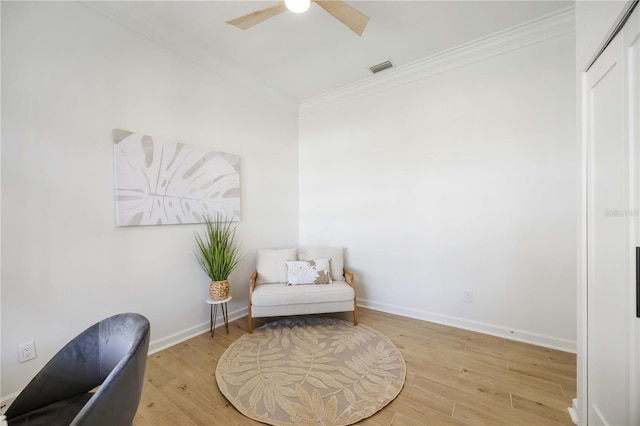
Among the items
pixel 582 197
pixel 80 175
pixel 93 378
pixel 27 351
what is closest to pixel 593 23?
pixel 582 197

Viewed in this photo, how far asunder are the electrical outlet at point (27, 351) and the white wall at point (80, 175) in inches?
1.1

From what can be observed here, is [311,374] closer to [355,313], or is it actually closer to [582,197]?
[355,313]

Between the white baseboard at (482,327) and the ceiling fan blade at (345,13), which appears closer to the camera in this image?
the ceiling fan blade at (345,13)

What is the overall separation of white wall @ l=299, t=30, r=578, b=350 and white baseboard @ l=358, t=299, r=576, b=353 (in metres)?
0.01

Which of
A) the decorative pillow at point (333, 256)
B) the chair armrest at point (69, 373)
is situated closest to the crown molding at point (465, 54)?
the decorative pillow at point (333, 256)

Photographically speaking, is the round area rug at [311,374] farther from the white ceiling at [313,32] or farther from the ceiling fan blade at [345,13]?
the white ceiling at [313,32]

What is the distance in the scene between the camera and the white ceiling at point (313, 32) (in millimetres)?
2090

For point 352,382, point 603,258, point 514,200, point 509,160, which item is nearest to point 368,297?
point 352,382

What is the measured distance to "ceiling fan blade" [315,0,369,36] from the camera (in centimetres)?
169

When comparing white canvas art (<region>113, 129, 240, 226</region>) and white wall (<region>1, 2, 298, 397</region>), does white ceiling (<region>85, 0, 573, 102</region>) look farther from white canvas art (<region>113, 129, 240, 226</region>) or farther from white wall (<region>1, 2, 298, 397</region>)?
white canvas art (<region>113, 129, 240, 226</region>)

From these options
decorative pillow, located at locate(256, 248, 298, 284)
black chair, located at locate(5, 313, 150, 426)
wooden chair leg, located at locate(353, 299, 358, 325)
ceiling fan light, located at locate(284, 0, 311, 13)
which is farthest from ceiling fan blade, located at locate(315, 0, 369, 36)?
wooden chair leg, located at locate(353, 299, 358, 325)

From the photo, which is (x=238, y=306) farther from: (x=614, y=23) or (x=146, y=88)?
(x=614, y=23)

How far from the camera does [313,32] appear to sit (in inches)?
93.9

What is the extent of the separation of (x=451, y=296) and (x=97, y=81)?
375 centimetres
